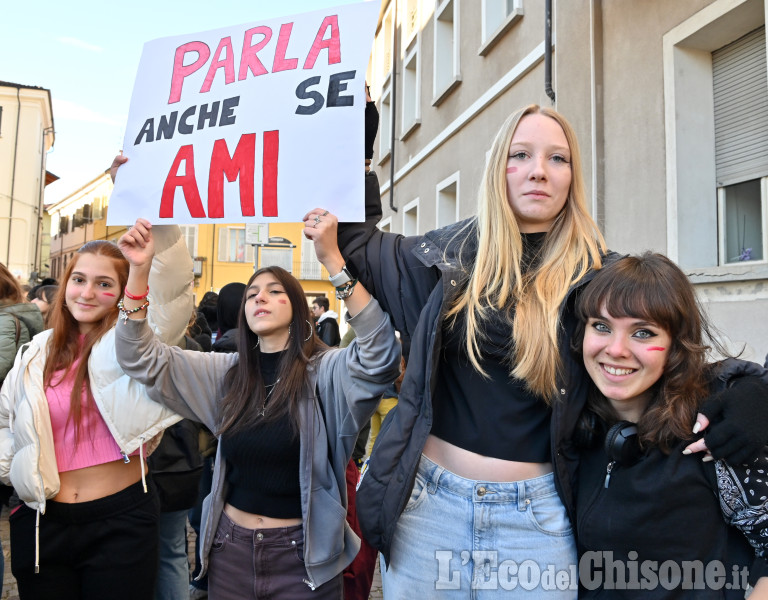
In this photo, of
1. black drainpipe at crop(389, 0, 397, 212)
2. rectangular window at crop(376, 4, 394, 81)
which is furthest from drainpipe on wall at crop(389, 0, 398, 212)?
rectangular window at crop(376, 4, 394, 81)

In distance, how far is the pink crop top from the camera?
95.7 inches

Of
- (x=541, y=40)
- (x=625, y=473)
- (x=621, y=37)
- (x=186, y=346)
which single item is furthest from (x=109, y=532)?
(x=541, y=40)

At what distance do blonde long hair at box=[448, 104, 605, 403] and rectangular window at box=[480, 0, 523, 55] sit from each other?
698 cm

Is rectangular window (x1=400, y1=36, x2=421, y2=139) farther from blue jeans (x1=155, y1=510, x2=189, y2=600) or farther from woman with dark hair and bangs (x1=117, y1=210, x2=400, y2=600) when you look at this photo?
woman with dark hair and bangs (x1=117, y1=210, x2=400, y2=600)

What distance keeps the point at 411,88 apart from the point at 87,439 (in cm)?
1282

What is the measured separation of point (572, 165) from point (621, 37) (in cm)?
468

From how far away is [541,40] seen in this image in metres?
7.20

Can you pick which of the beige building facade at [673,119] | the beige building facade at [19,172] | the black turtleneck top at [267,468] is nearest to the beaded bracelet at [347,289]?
the black turtleneck top at [267,468]

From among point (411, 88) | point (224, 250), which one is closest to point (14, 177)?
point (224, 250)

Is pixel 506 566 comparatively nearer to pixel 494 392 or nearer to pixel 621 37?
pixel 494 392

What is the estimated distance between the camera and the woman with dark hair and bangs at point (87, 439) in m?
2.33

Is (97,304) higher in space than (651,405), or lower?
higher

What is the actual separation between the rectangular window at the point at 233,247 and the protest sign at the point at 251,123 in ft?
118

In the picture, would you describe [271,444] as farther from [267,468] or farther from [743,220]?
[743,220]
